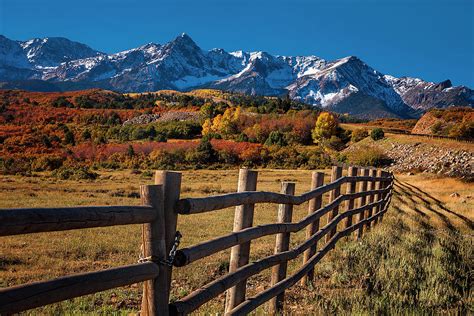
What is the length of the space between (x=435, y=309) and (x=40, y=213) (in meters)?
4.93

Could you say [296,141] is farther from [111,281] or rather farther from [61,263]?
[111,281]

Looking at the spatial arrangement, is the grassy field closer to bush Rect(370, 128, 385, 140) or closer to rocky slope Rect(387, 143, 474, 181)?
rocky slope Rect(387, 143, 474, 181)

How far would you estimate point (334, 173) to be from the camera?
8992 millimetres

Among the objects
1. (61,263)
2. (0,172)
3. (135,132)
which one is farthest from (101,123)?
(61,263)

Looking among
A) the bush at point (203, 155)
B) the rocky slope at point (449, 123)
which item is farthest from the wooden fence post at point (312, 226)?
the rocky slope at point (449, 123)

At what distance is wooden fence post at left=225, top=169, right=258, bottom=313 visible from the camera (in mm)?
4613

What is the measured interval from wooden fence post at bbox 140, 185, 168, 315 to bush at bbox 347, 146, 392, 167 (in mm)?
58539

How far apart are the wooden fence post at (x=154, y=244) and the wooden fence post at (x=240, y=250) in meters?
1.64

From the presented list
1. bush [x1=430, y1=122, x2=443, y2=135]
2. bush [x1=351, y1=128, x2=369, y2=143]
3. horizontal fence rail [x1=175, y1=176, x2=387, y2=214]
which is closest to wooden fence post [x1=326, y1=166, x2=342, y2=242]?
horizontal fence rail [x1=175, y1=176, x2=387, y2=214]

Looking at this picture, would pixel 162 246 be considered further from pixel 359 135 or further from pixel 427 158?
pixel 359 135

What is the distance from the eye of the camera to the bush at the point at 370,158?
6044 cm

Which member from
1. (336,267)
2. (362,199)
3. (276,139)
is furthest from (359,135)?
(336,267)

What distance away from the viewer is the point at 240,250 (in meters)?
4.71

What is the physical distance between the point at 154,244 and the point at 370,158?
61.6 m
